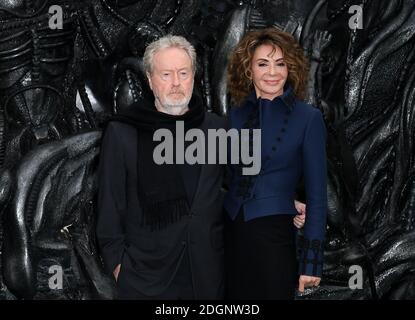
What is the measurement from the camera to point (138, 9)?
371cm

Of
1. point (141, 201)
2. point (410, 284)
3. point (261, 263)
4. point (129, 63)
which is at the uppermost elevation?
point (129, 63)

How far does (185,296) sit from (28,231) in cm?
125

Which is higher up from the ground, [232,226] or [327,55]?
[327,55]

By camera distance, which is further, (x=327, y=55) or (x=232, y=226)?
(x=327, y=55)

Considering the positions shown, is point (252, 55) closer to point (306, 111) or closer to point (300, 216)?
point (306, 111)

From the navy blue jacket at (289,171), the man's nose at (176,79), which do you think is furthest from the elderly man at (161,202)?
the navy blue jacket at (289,171)

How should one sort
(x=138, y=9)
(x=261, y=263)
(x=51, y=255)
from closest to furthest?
(x=261, y=263) → (x=51, y=255) → (x=138, y=9)

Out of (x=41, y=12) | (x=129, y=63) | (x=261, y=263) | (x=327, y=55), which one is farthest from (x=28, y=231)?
(x=327, y=55)

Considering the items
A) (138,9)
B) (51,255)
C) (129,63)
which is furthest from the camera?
(138,9)

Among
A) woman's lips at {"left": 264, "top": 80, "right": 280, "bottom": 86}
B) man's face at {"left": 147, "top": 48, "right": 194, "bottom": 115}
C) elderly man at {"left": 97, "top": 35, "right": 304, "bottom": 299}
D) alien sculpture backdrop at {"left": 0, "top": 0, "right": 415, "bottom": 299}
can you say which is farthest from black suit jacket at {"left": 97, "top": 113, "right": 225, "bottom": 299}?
A: alien sculpture backdrop at {"left": 0, "top": 0, "right": 415, "bottom": 299}

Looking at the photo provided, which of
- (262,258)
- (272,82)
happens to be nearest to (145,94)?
(272,82)

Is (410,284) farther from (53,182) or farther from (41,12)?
(41,12)

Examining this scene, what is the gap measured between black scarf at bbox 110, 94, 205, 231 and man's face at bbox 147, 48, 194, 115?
→ 0.12 ft

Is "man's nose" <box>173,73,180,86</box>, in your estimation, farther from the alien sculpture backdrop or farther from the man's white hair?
the alien sculpture backdrop
